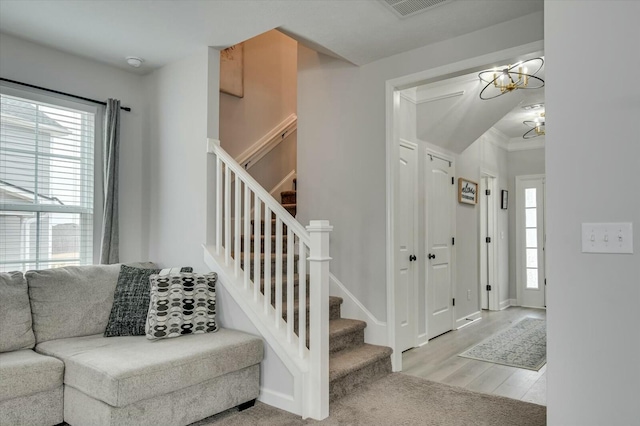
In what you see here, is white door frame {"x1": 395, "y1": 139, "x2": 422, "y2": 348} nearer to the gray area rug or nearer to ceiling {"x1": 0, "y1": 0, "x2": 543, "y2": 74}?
Answer: the gray area rug

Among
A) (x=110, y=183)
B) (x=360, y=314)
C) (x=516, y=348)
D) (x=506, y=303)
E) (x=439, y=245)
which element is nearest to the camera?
(x=110, y=183)

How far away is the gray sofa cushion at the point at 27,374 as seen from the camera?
2143 mm

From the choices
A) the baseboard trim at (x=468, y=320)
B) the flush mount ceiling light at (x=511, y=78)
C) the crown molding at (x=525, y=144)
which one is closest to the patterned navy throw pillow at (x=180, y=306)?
the flush mount ceiling light at (x=511, y=78)

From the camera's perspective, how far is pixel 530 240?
267 inches

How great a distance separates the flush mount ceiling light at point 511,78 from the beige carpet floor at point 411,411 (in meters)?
2.59

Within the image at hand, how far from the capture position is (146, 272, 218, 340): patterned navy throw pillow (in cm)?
271

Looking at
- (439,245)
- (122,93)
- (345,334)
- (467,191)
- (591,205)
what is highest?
(122,93)

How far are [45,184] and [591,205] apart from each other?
3.41 m

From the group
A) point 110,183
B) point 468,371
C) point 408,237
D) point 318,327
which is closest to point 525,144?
point 408,237

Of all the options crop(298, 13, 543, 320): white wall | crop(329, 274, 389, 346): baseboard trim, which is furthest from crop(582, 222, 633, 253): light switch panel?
crop(329, 274, 389, 346): baseboard trim

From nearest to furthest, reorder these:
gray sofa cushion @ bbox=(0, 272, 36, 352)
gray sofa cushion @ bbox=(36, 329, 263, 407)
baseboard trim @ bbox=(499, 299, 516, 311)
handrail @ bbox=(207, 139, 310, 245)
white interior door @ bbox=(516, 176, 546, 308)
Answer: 1. gray sofa cushion @ bbox=(36, 329, 263, 407)
2. gray sofa cushion @ bbox=(0, 272, 36, 352)
3. handrail @ bbox=(207, 139, 310, 245)
4. baseboard trim @ bbox=(499, 299, 516, 311)
5. white interior door @ bbox=(516, 176, 546, 308)

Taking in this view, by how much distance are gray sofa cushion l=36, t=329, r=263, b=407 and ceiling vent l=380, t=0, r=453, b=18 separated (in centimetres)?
222

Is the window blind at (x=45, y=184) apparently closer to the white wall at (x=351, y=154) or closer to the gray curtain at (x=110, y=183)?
the gray curtain at (x=110, y=183)

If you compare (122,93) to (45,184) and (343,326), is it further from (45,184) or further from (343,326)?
(343,326)
